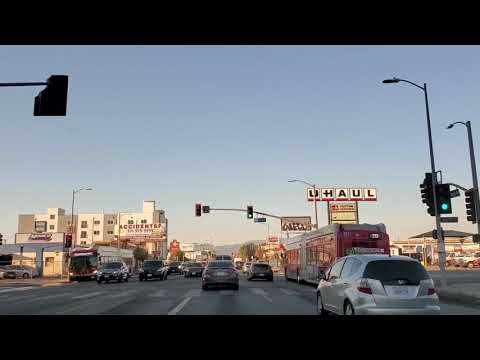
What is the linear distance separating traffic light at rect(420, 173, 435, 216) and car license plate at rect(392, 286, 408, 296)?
1638 cm

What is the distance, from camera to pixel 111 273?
40.2 metres

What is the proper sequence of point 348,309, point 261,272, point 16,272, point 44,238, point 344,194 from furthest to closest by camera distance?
point 44,238 < point 344,194 < point 16,272 < point 261,272 < point 348,309

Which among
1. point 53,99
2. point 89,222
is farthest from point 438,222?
point 89,222

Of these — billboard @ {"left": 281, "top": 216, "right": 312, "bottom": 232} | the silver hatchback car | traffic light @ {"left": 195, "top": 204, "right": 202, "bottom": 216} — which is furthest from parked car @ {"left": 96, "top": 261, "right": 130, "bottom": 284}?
billboard @ {"left": 281, "top": 216, "right": 312, "bottom": 232}

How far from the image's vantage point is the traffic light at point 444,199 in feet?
79.5

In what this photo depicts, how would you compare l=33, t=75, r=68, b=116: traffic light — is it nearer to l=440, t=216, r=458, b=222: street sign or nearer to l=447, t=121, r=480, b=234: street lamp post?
l=447, t=121, r=480, b=234: street lamp post

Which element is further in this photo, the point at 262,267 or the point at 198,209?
the point at 198,209

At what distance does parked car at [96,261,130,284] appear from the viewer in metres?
39.9

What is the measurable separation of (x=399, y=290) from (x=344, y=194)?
59000 millimetres

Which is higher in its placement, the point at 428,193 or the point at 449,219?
the point at 428,193

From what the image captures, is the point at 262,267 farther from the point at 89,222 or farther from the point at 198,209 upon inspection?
the point at 89,222
